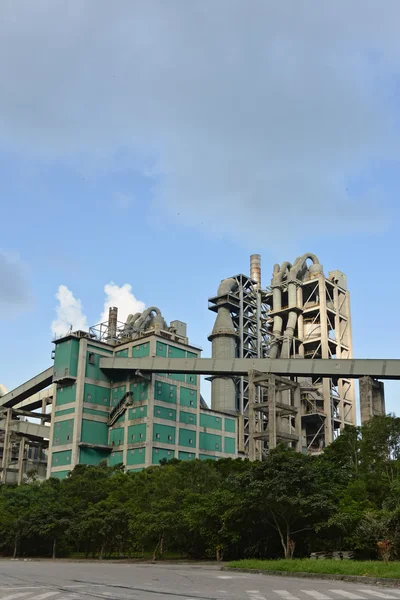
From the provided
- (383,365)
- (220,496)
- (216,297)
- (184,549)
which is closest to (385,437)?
(220,496)

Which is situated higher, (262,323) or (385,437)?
(262,323)

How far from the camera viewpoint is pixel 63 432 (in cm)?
8056

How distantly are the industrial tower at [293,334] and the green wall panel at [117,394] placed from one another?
19843 mm

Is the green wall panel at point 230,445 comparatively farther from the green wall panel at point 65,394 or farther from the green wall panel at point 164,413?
the green wall panel at point 65,394

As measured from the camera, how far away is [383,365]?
62469 millimetres

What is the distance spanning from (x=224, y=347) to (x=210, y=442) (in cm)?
1728

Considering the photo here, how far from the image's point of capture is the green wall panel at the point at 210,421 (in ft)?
294

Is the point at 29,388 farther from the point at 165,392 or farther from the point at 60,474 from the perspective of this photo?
the point at 165,392

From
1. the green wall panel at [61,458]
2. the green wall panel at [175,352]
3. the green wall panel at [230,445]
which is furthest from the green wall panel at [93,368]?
the green wall panel at [230,445]

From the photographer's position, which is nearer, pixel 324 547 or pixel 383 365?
pixel 324 547

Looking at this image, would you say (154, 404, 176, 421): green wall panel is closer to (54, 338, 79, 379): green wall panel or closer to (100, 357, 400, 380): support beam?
(100, 357, 400, 380): support beam

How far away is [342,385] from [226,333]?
856 inches

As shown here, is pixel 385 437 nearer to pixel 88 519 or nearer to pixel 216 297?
pixel 88 519

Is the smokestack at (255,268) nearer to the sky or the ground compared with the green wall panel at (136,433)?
nearer to the sky
